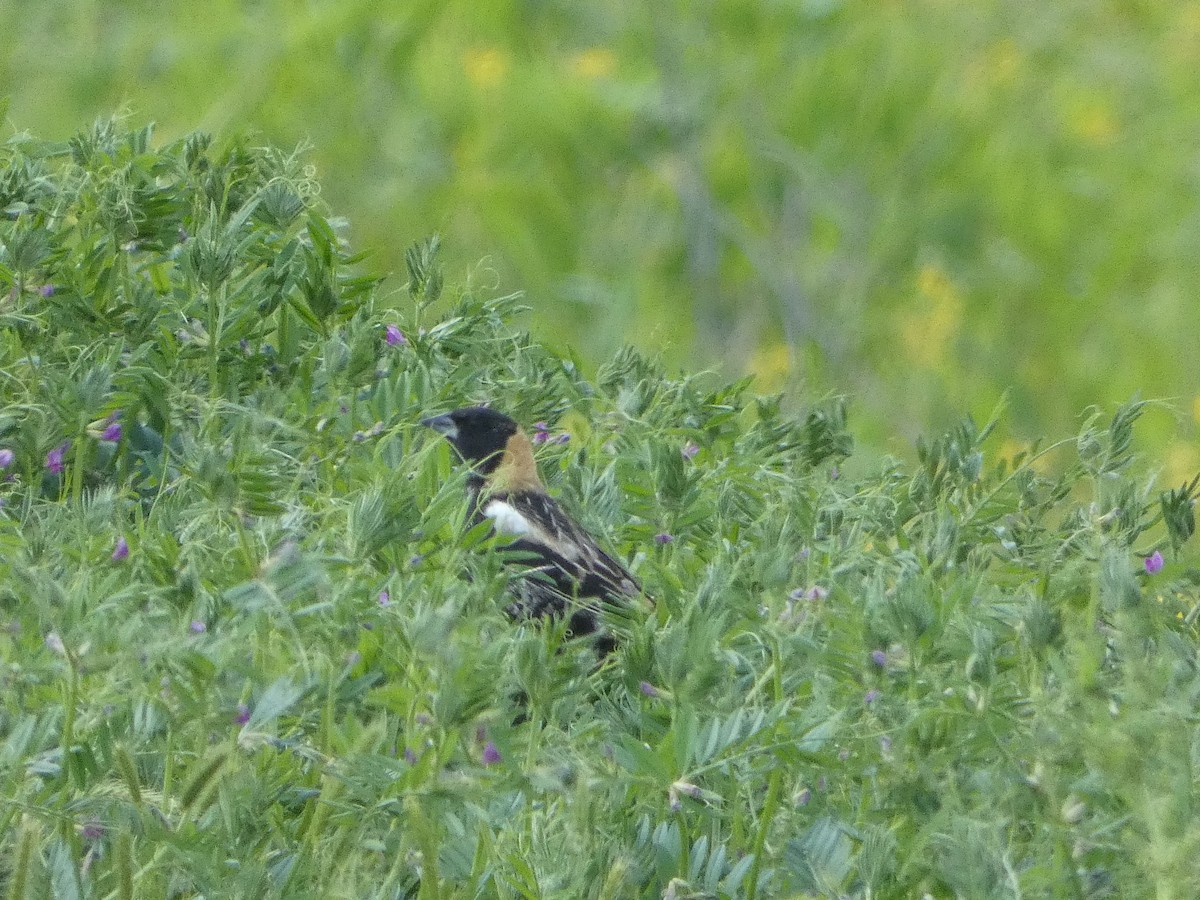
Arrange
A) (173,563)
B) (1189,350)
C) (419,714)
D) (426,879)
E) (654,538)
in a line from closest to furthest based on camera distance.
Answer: (426,879) < (419,714) < (173,563) < (654,538) < (1189,350)

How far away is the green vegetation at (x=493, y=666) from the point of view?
2.12 m

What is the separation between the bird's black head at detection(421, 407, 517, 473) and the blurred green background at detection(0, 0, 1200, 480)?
467 centimetres

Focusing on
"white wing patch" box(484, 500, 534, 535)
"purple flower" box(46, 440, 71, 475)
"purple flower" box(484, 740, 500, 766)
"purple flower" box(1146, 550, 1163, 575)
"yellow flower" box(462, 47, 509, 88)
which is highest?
"purple flower" box(484, 740, 500, 766)

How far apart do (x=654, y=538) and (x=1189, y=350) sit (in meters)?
6.24

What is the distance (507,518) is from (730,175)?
20.1ft

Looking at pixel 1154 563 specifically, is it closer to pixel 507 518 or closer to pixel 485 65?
pixel 507 518

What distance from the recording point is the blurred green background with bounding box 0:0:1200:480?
9055 millimetres

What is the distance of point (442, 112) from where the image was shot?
9867 mm

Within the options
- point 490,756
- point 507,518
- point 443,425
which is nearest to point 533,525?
point 507,518

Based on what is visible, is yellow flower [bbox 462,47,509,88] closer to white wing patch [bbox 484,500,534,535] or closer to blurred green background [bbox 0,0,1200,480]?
blurred green background [bbox 0,0,1200,480]

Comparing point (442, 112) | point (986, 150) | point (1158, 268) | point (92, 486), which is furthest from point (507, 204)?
point (92, 486)

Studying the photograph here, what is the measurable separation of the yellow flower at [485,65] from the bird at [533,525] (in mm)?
6233

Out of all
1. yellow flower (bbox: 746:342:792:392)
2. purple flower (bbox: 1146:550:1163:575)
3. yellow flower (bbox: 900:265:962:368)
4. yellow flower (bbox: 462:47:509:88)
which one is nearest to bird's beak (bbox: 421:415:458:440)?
purple flower (bbox: 1146:550:1163:575)

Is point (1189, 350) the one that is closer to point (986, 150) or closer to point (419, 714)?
point (986, 150)
